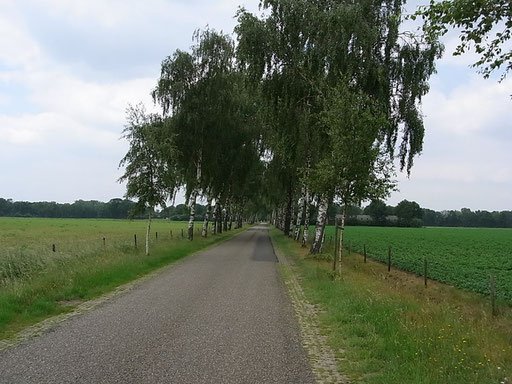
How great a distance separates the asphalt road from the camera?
203 inches

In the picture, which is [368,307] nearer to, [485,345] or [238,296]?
[485,345]

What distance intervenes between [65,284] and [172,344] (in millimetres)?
5893

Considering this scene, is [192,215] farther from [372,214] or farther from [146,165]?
[372,214]

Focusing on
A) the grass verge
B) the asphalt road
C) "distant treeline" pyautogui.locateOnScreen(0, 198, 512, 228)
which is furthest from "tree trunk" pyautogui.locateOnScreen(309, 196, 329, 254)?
"distant treeline" pyautogui.locateOnScreen(0, 198, 512, 228)

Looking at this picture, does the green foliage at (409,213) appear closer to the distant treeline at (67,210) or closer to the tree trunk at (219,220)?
the distant treeline at (67,210)

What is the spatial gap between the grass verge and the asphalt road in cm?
89

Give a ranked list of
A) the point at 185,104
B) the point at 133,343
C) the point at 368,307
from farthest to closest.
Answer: the point at 185,104 → the point at 368,307 → the point at 133,343

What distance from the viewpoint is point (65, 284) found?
11.1m

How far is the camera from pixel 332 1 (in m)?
19.8

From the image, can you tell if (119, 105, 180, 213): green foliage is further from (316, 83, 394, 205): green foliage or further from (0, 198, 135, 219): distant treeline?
(0, 198, 135, 219): distant treeline

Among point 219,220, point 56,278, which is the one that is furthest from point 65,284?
point 219,220

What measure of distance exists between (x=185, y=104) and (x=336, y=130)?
17849 millimetres

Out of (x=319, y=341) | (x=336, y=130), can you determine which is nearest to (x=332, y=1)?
(x=336, y=130)

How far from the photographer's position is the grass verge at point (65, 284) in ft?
27.1
